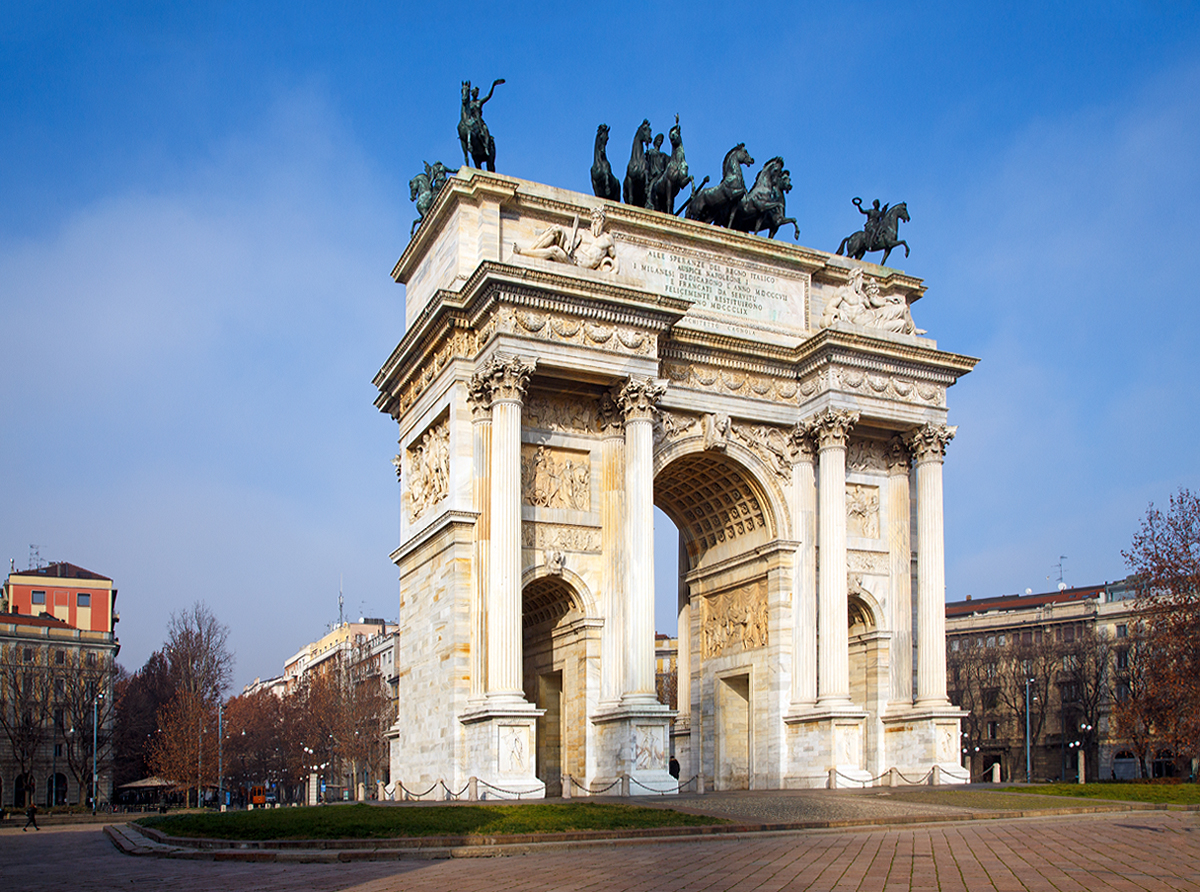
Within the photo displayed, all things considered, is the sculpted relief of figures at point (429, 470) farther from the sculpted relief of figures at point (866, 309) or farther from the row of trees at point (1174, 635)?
the row of trees at point (1174, 635)

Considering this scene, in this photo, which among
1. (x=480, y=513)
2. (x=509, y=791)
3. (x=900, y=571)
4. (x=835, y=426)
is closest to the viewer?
(x=509, y=791)

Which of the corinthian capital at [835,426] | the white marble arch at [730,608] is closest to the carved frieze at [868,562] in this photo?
the white marble arch at [730,608]

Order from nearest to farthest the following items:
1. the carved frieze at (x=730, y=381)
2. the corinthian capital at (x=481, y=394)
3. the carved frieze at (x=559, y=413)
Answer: the corinthian capital at (x=481, y=394) → the carved frieze at (x=559, y=413) → the carved frieze at (x=730, y=381)

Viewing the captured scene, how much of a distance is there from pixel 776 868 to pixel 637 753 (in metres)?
15.3

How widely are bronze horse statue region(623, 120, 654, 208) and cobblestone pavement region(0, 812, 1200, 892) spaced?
2240 centimetres

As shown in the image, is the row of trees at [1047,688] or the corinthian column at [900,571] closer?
the corinthian column at [900,571]

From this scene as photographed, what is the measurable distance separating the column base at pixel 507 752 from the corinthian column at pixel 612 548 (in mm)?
3180

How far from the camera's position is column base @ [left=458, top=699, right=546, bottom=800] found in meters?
26.7

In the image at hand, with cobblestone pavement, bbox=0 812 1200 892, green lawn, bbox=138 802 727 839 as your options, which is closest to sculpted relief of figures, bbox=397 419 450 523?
green lawn, bbox=138 802 727 839

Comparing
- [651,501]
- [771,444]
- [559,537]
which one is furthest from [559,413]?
[771,444]

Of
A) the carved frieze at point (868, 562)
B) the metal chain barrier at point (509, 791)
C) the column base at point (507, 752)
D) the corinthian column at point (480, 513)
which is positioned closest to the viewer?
the metal chain barrier at point (509, 791)

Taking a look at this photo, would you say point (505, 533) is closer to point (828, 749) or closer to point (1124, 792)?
point (828, 749)

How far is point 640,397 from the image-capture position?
102 feet

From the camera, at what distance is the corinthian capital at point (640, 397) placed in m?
31.1
